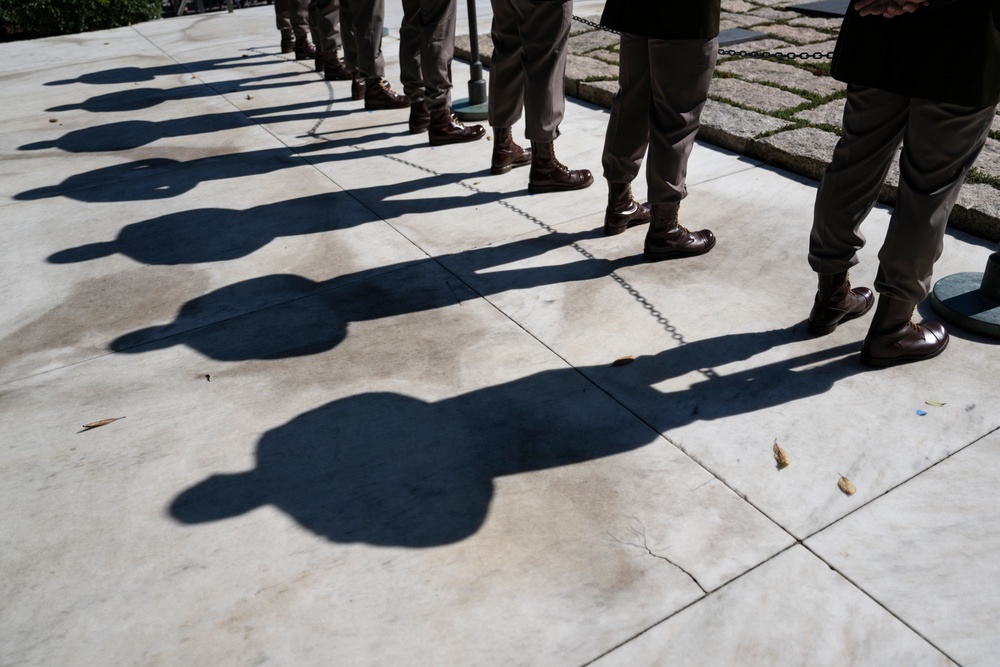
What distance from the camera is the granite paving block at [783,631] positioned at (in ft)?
6.43

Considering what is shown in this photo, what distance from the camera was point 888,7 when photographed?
2.48 meters

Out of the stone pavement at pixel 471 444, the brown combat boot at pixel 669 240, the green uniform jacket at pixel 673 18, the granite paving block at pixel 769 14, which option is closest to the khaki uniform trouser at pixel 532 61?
the stone pavement at pixel 471 444

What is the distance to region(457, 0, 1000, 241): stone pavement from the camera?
412 centimetres

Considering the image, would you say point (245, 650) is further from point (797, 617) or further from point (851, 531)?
point (851, 531)

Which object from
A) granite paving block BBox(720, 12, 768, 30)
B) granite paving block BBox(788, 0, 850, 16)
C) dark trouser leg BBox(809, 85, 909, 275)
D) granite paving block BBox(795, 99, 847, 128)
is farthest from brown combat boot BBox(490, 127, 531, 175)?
granite paving block BBox(788, 0, 850, 16)

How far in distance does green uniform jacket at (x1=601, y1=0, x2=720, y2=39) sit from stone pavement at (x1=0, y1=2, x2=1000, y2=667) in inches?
39.4

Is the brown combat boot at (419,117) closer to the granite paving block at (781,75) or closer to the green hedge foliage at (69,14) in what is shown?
the granite paving block at (781,75)

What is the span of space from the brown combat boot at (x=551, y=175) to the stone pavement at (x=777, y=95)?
1.08 metres

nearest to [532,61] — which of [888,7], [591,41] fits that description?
[888,7]

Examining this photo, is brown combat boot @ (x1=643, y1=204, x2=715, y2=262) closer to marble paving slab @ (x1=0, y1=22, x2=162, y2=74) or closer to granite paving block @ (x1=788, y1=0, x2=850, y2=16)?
granite paving block @ (x1=788, y1=0, x2=850, y2=16)

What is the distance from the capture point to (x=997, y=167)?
13.9ft

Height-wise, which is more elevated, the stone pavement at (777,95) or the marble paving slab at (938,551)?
the stone pavement at (777,95)

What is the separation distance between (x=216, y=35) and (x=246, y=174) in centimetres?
495

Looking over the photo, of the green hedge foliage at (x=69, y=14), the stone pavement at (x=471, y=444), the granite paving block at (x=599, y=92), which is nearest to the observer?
the stone pavement at (x=471, y=444)
